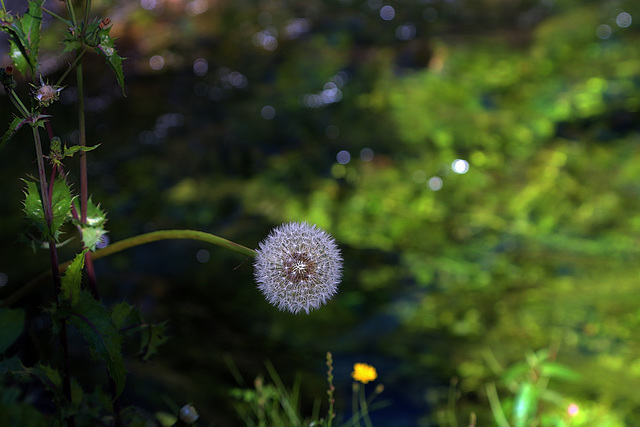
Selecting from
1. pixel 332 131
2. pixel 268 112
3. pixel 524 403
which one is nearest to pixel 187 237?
pixel 524 403

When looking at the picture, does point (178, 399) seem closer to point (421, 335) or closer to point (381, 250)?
point (421, 335)

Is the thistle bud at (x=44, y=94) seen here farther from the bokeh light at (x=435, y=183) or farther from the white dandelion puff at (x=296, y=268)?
the bokeh light at (x=435, y=183)

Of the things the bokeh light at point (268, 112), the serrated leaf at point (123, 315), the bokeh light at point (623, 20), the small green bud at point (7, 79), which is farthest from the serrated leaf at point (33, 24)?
the bokeh light at point (623, 20)

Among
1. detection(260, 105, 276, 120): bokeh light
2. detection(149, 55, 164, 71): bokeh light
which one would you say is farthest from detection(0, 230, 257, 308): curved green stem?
detection(149, 55, 164, 71): bokeh light

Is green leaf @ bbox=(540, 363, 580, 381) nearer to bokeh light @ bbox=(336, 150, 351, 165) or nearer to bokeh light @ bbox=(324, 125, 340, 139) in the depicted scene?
bokeh light @ bbox=(336, 150, 351, 165)

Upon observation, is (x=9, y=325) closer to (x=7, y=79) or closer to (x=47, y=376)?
(x=47, y=376)

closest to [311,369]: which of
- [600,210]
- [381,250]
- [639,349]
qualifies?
[381,250]
